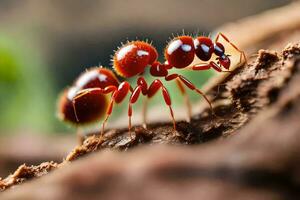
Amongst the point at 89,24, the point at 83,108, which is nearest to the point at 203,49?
the point at 83,108

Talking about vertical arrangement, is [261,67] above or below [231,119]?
above

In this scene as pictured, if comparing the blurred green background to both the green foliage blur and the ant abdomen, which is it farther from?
the ant abdomen

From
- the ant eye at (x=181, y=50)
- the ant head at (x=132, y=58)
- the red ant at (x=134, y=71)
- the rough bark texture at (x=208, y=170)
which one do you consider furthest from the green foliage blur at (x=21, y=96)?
the rough bark texture at (x=208, y=170)

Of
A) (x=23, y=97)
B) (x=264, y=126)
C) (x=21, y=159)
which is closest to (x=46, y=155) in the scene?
(x=21, y=159)

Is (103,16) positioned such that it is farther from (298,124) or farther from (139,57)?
(298,124)

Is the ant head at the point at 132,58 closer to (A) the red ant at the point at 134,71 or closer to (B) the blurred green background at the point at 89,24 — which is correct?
(A) the red ant at the point at 134,71

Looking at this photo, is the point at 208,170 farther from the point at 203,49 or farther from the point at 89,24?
the point at 89,24

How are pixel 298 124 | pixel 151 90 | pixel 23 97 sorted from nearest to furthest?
pixel 298 124 → pixel 151 90 → pixel 23 97

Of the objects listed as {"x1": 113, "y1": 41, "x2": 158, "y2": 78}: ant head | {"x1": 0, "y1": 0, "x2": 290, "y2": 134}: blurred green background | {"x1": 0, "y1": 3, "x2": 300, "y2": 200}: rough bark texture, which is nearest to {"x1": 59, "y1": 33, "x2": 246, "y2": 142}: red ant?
{"x1": 113, "y1": 41, "x2": 158, "y2": 78}: ant head
